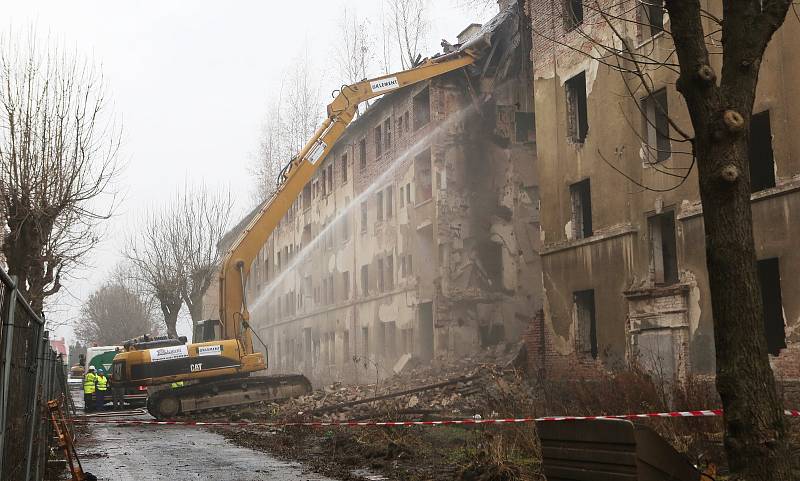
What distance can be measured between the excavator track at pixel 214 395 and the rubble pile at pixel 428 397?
0.44 meters

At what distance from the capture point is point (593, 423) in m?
5.28

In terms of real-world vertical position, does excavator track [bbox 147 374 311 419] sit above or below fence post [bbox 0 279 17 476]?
below

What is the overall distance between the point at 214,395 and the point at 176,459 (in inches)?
416

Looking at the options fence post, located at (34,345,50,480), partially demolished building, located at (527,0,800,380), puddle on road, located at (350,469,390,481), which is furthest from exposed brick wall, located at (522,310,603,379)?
fence post, located at (34,345,50,480)

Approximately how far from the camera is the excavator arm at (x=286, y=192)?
78.5 ft

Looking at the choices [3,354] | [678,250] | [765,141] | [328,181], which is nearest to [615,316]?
[678,250]

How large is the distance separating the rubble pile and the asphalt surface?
2.95m

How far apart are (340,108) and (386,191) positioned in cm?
901

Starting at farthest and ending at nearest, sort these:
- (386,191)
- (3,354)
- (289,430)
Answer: (386,191)
(289,430)
(3,354)

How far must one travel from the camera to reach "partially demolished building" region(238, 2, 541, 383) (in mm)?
28578

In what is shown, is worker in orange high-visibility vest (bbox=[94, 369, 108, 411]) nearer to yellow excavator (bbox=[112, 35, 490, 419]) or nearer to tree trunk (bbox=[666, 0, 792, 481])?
yellow excavator (bbox=[112, 35, 490, 419])

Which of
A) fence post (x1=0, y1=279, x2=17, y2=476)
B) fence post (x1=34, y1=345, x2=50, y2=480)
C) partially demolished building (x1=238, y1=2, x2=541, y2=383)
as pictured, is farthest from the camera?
partially demolished building (x1=238, y1=2, x2=541, y2=383)

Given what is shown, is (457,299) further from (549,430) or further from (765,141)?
(549,430)

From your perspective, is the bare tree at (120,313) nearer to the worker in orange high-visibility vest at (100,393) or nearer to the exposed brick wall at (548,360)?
the worker in orange high-visibility vest at (100,393)
